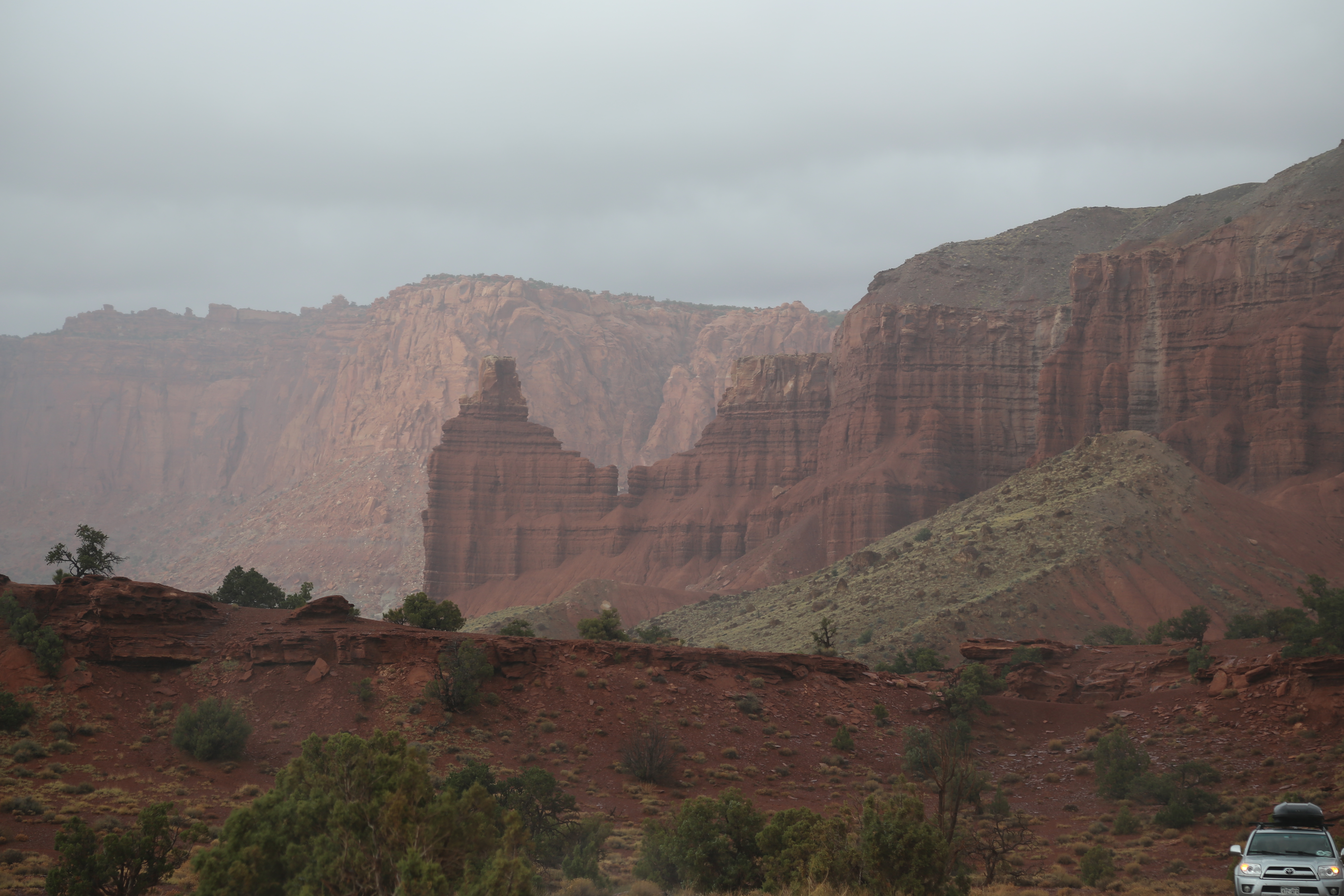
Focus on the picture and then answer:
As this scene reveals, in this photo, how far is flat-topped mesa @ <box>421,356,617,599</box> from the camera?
128 metres

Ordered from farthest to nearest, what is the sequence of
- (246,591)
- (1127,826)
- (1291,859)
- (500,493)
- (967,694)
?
(500,493)
(246,591)
(967,694)
(1127,826)
(1291,859)

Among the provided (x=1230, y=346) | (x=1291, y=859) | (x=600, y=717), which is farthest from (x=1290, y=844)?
(x=1230, y=346)

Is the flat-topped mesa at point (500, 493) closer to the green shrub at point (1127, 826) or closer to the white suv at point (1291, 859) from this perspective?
the green shrub at point (1127, 826)

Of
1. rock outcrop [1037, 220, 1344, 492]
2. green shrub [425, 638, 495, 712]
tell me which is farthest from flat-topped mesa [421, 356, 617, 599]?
green shrub [425, 638, 495, 712]

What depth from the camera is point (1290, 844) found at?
17766 mm

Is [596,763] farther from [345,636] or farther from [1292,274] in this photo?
[1292,274]

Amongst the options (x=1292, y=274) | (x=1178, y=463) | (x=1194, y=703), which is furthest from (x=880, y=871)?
(x=1292, y=274)

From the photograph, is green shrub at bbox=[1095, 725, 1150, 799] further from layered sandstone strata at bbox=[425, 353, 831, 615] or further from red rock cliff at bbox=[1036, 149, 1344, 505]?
layered sandstone strata at bbox=[425, 353, 831, 615]

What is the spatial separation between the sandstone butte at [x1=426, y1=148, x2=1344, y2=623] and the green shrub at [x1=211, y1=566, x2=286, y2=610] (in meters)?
50.0

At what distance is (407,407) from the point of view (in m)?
198

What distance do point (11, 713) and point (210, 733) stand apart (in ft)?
16.9

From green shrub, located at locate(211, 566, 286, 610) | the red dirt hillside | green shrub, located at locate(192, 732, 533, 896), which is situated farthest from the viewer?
A: green shrub, located at locate(211, 566, 286, 610)

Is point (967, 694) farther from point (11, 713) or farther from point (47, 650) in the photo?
point (11, 713)

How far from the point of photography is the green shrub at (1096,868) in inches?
1068
